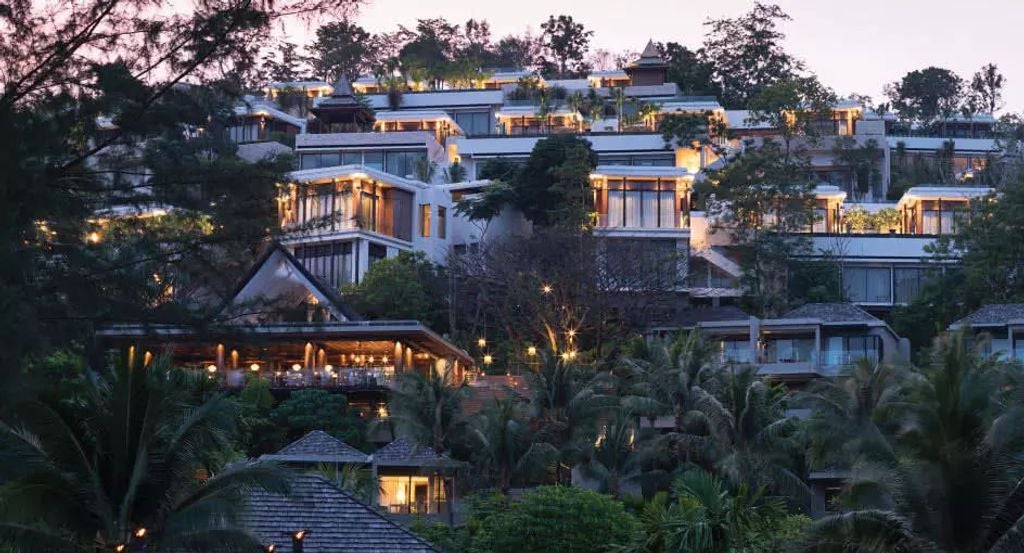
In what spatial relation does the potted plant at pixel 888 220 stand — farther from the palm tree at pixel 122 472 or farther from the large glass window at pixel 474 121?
the palm tree at pixel 122 472

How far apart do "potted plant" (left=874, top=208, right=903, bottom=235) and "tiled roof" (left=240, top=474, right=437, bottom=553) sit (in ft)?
168

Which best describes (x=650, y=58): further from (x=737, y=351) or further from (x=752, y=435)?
(x=752, y=435)

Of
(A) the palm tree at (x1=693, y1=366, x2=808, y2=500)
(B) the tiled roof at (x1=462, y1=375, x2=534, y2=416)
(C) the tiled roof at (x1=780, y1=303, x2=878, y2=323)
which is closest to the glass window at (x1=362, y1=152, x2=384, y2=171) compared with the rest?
(C) the tiled roof at (x1=780, y1=303, x2=878, y2=323)

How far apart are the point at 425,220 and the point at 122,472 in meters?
50.5

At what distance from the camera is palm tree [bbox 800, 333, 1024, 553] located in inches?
1012

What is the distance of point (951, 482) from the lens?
84.5 feet

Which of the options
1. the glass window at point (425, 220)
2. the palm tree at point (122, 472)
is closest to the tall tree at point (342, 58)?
the glass window at point (425, 220)

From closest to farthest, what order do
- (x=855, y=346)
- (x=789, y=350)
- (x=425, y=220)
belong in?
(x=789, y=350), (x=855, y=346), (x=425, y=220)

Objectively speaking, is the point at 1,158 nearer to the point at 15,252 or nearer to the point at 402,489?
the point at 15,252

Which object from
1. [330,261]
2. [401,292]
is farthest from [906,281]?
[330,261]

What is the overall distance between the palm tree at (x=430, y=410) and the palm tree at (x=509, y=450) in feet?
4.76

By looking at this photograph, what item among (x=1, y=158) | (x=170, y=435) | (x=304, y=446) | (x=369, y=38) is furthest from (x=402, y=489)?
(x=369, y=38)

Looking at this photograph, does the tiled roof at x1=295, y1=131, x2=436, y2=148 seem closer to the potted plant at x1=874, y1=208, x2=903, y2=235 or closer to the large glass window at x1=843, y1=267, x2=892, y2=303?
the potted plant at x1=874, y1=208, x2=903, y2=235

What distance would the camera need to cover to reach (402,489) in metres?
50.8
